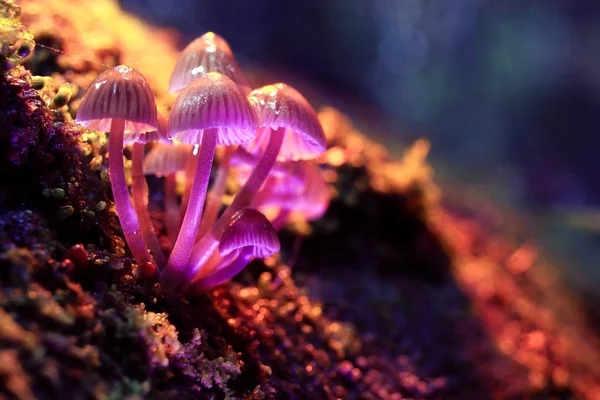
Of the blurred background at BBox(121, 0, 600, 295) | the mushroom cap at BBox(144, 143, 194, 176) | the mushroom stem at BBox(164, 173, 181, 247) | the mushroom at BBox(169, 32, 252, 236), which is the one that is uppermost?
the blurred background at BBox(121, 0, 600, 295)

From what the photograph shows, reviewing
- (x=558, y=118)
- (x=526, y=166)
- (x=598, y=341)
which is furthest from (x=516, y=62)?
(x=598, y=341)

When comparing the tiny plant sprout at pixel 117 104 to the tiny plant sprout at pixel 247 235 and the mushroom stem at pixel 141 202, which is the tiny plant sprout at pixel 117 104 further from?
the tiny plant sprout at pixel 247 235

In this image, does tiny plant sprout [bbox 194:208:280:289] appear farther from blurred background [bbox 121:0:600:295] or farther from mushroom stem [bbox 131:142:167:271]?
blurred background [bbox 121:0:600:295]

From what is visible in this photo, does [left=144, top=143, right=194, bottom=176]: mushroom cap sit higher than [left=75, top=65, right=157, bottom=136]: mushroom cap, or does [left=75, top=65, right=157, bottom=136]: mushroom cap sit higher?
[left=144, top=143, right=194, bottom=176]: mushroom cap

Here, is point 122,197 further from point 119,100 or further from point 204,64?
point 204,64

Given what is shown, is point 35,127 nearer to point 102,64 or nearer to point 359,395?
point 102,64

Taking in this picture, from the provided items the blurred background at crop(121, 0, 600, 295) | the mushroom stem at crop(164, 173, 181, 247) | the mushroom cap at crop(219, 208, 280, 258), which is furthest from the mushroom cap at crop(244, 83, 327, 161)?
the blurred background at crop(121, 0, 600, 295)

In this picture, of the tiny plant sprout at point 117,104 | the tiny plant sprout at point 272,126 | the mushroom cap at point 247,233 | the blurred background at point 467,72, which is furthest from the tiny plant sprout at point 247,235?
the blurred background at point 467,72
